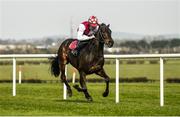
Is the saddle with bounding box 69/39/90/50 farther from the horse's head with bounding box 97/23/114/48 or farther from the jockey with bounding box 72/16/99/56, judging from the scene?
the horse's head with bounding box 97/23/114/48

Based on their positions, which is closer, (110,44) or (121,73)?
(110,44)

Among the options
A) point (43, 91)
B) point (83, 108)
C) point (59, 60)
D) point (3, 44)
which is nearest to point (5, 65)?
point (3, 44)

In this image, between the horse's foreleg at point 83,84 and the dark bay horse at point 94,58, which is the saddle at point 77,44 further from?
the horse's foreleg at point 83,84

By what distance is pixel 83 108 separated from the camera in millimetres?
11664

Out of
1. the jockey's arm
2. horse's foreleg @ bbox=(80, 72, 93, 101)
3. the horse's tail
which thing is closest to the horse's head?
the jockey's arm

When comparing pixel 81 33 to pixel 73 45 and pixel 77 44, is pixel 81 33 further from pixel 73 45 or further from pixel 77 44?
pixel 73 45

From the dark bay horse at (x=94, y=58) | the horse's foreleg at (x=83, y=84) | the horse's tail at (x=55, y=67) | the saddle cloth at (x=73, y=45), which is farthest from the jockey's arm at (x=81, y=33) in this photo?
the horse's tail at (x=55, y=67)

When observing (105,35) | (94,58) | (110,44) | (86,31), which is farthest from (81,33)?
(110,44)

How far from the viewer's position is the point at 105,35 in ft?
42.8

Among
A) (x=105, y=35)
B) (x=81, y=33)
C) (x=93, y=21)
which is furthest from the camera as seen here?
(x=81, y=33)

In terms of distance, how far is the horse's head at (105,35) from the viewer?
12906 millimetres

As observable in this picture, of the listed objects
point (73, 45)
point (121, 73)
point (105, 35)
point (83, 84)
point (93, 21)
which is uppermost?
point (93, 21)

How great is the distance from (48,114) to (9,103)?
8.24 ft

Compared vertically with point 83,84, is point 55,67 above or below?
above
